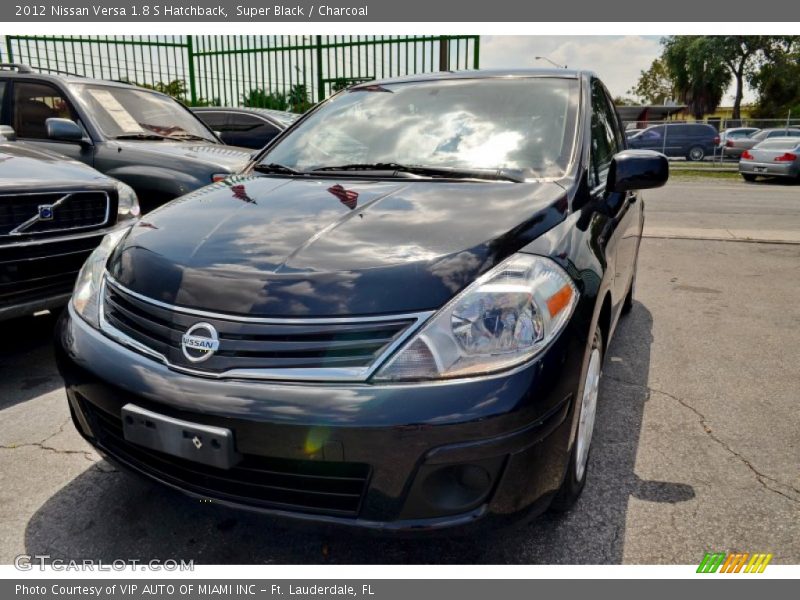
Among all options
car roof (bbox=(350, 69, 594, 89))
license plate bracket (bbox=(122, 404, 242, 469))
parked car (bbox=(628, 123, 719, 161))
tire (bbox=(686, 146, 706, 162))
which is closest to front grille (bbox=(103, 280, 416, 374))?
license plate bracket (bbox=(122, 404, 242, 469))

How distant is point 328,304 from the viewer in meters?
1.72

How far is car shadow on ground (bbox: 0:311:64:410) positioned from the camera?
130 inches

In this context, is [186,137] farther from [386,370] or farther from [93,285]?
[386,370]

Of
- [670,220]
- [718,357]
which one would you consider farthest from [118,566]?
[670,220]

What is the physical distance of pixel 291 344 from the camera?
170 cm

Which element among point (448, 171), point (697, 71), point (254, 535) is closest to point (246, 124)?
point (448, 171)

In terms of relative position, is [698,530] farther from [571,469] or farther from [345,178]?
[345,178]

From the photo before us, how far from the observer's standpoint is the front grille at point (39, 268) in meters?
3.29

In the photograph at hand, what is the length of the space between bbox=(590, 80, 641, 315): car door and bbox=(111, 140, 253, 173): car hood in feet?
9.20

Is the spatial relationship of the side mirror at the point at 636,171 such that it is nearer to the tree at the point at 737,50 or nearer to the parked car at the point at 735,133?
the parked car at the point at 735,133

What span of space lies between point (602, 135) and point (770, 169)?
18.4m

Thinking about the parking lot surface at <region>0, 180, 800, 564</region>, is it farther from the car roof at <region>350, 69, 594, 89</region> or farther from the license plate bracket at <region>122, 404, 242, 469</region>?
the car roof at <region>350, 69, 594, 89</region>
